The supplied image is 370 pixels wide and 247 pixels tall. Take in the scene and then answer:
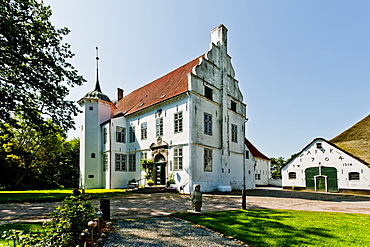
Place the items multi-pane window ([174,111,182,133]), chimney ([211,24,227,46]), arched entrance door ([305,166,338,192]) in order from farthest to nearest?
chimney ([211,24,227,46])
arched entrance door ([305,166,338,192])
multi-pane window ([174,111,182,133])

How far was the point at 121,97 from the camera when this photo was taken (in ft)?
111

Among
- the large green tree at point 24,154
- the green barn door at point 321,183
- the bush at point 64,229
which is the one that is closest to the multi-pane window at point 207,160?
the green barn door at point 321,183

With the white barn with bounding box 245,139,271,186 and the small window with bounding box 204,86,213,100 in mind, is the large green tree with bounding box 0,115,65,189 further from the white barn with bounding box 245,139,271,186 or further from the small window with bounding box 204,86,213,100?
the white barn with bounding box 245,139,271,186

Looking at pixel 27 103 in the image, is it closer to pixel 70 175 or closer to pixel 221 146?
pixel 221 146

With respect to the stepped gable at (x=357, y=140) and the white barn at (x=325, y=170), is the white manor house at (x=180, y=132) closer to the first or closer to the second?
the white barn at (x=325, y=170)

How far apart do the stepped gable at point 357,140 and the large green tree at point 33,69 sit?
24105 millimetres

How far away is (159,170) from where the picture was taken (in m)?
19.7

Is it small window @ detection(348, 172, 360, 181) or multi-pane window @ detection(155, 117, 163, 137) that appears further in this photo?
multi-pane window @ detection(155, 117, 163, 137)

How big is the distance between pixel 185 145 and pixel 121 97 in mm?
19260

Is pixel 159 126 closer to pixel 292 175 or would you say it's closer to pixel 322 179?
pixel 292 175

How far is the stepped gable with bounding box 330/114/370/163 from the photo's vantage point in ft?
70.7

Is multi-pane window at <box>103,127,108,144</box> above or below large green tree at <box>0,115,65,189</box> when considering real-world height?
above

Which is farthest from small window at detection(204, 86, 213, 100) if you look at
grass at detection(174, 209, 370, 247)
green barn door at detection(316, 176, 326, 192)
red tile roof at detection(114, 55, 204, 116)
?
green barn door at detection(316, 176, 326, 192)

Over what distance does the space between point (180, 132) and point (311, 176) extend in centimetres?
1392
